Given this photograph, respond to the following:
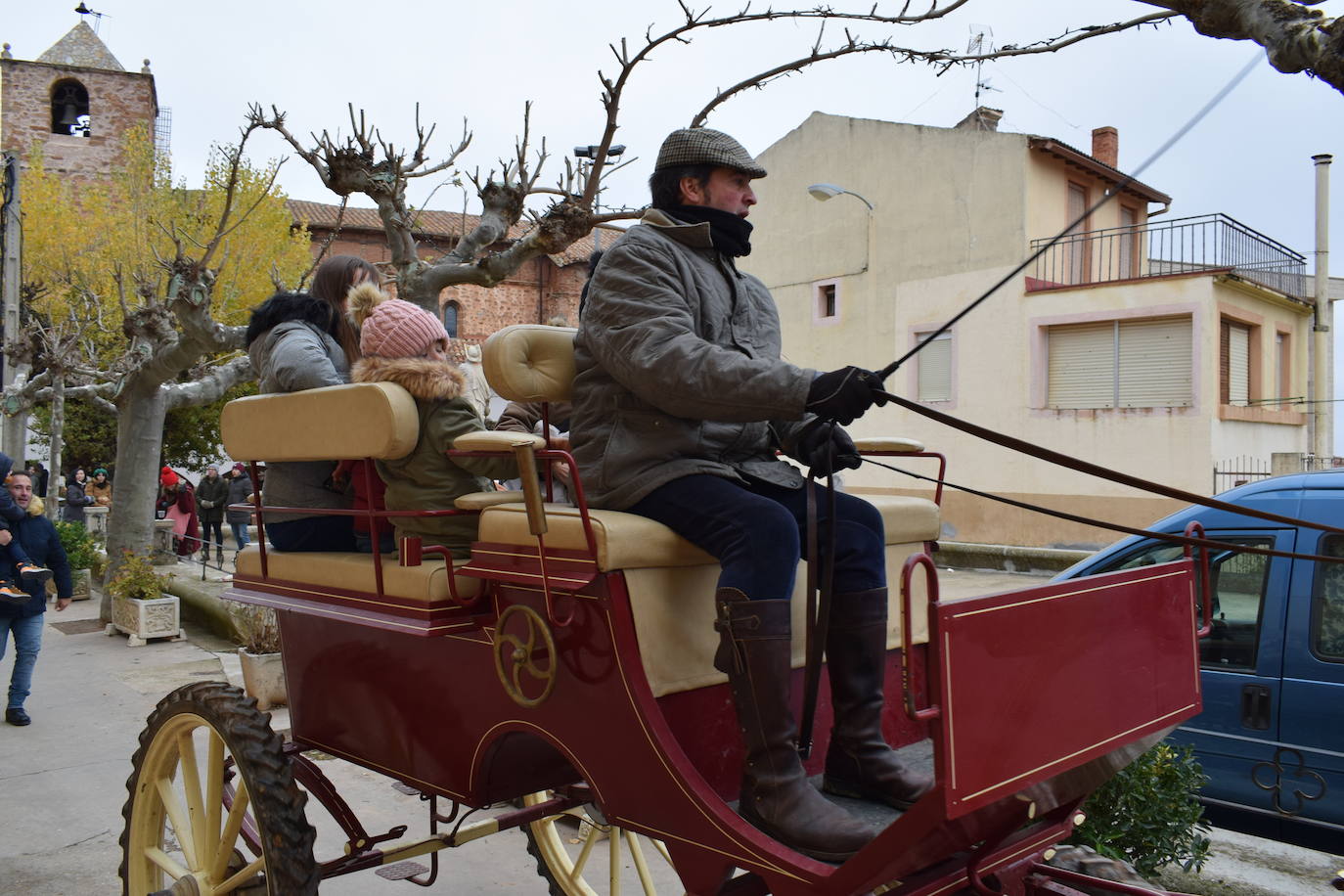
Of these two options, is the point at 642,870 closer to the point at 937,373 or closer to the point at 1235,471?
the point at 1235,471

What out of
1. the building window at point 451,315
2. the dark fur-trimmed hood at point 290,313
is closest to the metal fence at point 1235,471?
the dark fur-trimmed hood at point 290,313

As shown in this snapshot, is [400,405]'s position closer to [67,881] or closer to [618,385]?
[618,385]

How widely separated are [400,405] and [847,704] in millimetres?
1282

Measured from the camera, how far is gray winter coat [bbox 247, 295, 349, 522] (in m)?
3.36

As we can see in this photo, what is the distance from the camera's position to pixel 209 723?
117 inches

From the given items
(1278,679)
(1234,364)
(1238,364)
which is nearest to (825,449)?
(1278,679)

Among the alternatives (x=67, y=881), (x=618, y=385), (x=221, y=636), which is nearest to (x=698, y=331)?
(x=618, y=385)

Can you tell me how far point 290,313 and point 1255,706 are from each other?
159 inches

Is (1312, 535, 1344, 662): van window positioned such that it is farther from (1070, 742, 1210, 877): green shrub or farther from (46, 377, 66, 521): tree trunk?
(46, 377, 66, 521): tree trunk

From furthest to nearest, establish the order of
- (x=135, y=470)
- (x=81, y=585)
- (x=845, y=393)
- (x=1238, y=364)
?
(x=1238, y=364)
(x=81, y=585)
(x=135, y=470)
(x=845, y=393)

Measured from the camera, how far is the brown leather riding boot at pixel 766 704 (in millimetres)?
2146

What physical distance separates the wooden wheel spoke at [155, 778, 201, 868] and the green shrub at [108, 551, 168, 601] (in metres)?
7.59

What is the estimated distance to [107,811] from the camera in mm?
5098

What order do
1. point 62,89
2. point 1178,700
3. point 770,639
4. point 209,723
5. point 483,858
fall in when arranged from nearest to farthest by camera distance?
1. point 770,639
2. point 1178,700
3. point 209,723
4. point 483,858
5. point 62,89
